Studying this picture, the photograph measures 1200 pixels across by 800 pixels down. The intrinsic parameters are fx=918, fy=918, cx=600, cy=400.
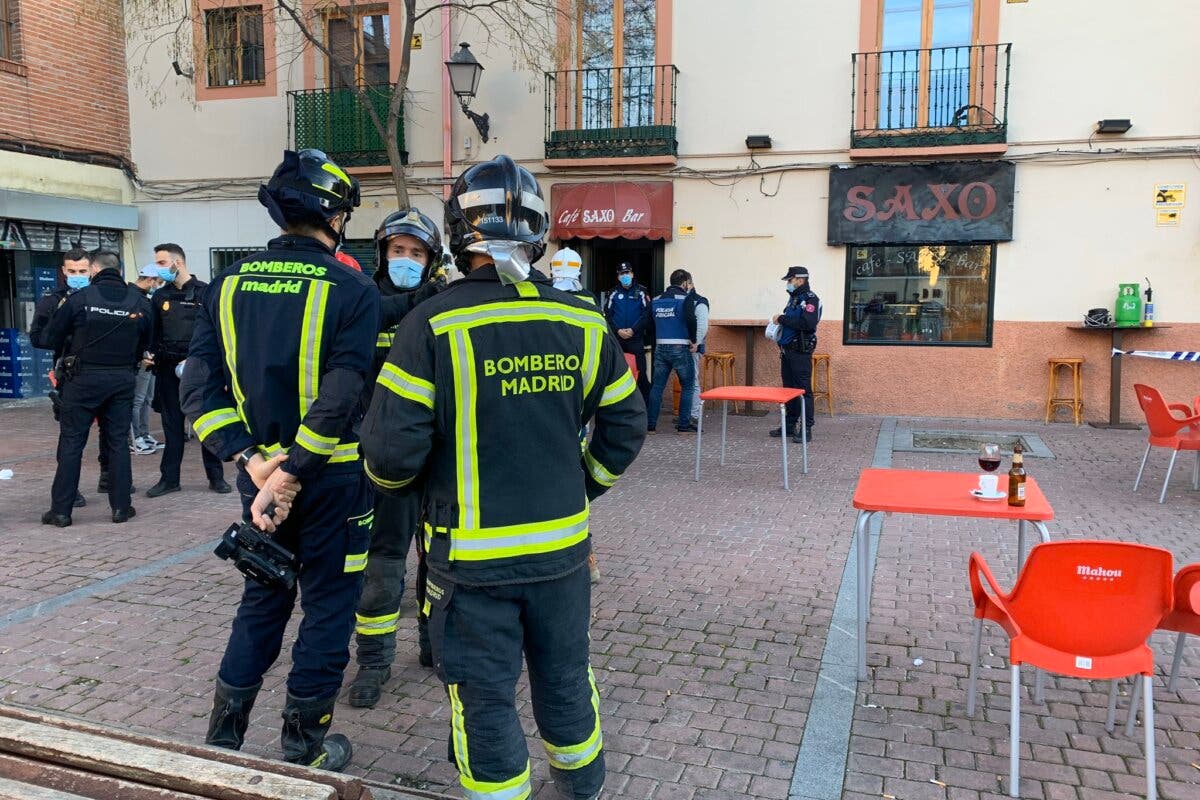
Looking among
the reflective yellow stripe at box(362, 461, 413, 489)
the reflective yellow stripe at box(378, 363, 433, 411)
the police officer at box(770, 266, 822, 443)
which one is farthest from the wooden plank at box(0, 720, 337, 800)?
the police officer at box(770, 266, 822, 443)

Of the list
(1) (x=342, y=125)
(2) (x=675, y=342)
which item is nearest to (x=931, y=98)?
(2) (x=675, y=342)

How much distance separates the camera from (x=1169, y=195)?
1142cm

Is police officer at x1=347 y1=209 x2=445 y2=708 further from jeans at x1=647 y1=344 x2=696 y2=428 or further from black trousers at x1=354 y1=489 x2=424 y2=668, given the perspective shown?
jeans at x1=647 y1=344 x2=696 y2=428

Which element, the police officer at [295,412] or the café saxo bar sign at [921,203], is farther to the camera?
the café saxo bar sign at [921,203]

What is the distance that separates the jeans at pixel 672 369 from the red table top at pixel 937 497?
6.80 m

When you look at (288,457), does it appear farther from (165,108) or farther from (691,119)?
(165,108)

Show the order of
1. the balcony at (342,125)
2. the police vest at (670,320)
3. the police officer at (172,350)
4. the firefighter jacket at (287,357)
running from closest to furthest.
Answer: the firefighter jacket at (287,357) → the police officer at (172,350) → the police vest at (670,320) → the balcony at (342,125)

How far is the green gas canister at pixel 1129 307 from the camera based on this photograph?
37.0 feet

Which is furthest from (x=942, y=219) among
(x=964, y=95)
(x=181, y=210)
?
(x=181, y=210)

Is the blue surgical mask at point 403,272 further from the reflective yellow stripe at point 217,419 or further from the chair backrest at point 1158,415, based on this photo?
the chair backrest at point 1158,415

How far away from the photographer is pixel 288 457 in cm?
290

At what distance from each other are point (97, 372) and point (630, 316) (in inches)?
250

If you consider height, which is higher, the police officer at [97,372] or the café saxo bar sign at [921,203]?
the café saxo bar sign at [921,203]

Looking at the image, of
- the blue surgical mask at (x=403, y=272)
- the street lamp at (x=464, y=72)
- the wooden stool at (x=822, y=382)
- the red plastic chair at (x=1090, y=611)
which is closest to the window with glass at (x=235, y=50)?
the street lamp at (x=464, y=72)
